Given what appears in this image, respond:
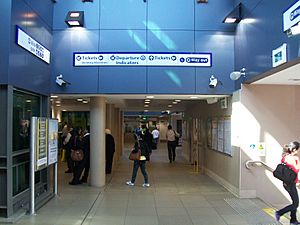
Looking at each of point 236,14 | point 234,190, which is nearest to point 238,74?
point 236,14

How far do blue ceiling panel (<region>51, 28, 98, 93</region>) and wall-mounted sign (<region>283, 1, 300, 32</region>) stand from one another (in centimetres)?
478

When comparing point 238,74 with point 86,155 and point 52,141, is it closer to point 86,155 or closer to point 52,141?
point 52,141

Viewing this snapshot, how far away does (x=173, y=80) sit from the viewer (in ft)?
30.1

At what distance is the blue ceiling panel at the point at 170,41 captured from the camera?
30.0 feet

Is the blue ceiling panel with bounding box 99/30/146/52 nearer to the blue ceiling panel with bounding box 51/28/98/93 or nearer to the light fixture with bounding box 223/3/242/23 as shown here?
the blue ceiling panel with bounding box 51/28/98/93

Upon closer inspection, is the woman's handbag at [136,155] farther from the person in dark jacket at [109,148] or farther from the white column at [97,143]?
the person in dark jacket at [109,148]

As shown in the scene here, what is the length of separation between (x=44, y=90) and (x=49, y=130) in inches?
52.0

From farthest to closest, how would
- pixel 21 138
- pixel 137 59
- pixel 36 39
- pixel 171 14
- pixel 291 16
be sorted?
pixel 171 14 < pixel 137 59 < pixel 36 39 < pixel 21 138 < pixel 291 16

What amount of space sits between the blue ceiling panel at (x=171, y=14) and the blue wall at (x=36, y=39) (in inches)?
97.7

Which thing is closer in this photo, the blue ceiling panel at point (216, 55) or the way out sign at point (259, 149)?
the way out sign at point (259, 149)

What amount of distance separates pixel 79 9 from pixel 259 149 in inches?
213

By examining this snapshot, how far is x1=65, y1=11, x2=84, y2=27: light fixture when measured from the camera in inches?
350

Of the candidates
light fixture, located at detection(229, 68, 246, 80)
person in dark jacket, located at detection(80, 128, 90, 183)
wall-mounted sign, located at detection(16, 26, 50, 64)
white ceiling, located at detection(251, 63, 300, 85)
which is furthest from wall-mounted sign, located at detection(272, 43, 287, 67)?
person in dark jacket, located at detection(80, 128, 90, 183)

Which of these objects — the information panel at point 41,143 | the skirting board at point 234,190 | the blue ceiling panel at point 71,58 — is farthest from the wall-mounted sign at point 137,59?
the skirting board at point 234,190
